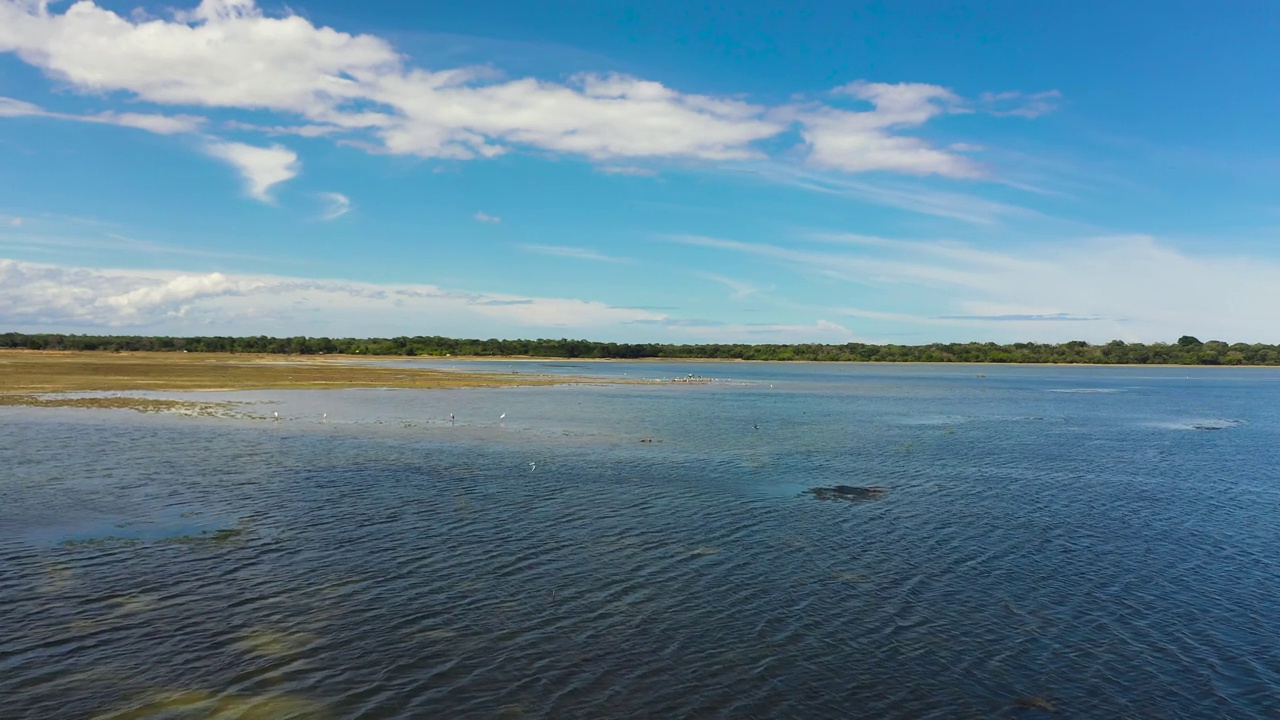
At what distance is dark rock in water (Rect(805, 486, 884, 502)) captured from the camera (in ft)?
91.2

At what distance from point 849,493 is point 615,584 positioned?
45.7ft

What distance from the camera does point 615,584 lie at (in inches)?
677

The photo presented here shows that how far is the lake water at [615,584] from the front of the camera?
12.1 meters

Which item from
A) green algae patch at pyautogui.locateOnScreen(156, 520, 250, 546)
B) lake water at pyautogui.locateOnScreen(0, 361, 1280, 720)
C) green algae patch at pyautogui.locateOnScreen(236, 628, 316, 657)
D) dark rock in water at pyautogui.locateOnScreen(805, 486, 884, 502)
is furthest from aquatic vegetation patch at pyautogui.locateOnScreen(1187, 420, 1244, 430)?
green algae patch at pyautogui.locateOnScreen(236, 628, 316, 657)

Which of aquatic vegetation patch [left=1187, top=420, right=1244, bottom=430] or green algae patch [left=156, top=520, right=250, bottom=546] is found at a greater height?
green algae patch [left=156, top=520, right=250, bottom=546]

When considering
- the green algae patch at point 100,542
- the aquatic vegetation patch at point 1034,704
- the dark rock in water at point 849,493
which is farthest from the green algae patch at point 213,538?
the dark rock in water at point 849,493

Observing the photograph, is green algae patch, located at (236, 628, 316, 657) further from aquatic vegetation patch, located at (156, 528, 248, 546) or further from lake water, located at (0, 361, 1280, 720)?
aquatic vegetation patch, located at (156, 528, 248, 546)

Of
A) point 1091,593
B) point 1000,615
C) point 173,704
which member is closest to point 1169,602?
→ point 1091,593

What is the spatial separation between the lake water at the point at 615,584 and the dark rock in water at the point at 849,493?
55cm

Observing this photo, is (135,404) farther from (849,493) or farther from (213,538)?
(849,493)

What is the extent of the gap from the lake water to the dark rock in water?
55 centimetres

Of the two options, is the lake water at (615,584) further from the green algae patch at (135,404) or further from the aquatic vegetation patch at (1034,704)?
the green algae patch at (135,404)

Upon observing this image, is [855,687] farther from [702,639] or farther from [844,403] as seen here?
[844,403]

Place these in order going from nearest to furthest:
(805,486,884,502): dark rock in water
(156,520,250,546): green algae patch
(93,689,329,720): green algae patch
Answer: (93,689,329,720): green algae patch
(156,520,250,546): green algae patch
(805,486,884,502): dark rock in water
